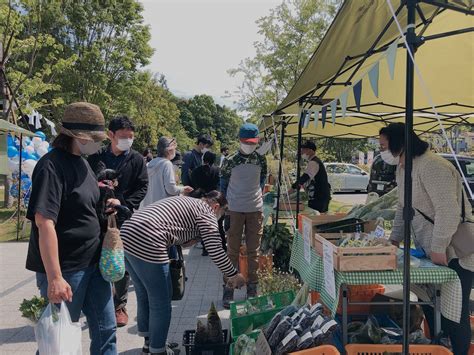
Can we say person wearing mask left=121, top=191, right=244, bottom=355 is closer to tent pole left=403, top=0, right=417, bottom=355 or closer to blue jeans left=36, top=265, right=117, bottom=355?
blue jeans left=36, top=265, right=117, bottom=355

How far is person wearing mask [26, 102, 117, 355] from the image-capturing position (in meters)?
2.13

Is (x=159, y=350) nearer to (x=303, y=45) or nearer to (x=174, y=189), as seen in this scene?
(x=174, y=189)

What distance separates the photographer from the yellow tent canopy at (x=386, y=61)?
2.58 m

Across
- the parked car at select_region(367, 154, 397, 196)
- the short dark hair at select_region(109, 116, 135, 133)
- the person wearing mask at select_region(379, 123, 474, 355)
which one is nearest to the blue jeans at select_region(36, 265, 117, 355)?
the short dark hair at select_region(109, 116, 135, 133)

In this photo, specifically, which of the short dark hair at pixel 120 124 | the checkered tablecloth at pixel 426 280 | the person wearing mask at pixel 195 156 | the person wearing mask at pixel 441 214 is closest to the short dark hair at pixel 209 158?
the person wearing mask at pixel 195 156

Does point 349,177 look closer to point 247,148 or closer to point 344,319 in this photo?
point 247,148

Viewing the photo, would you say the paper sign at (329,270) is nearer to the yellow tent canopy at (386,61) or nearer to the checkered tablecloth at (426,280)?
the checkered tablecloth at (426,280)

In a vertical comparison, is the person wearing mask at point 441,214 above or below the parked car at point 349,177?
above

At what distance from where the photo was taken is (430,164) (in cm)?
279

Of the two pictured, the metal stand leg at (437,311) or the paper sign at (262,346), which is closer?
the paper sign at (262,346)

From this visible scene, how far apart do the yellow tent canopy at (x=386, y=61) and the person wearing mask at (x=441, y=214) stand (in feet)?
2.11

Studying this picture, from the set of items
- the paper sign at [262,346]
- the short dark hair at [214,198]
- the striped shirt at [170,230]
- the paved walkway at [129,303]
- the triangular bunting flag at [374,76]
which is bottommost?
the paved walkway at [129,303]

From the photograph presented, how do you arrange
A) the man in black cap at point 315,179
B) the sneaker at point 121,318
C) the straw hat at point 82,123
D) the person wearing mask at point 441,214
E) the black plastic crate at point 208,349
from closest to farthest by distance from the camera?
the straw hat at point 82,123 → the person wearing mask at point 441,214 → the black plastic crate at point 208,349 → the sneaker at point 121,318 → the man in black cap at point 315,179

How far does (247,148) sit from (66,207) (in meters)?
2.79
